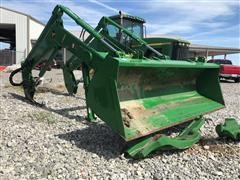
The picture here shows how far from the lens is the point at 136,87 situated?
574 centimetres

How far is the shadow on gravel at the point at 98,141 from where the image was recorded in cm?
477

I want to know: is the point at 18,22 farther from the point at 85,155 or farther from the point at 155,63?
the point at 85,155

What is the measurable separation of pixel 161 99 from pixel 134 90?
0.66m

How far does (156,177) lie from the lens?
4.12m

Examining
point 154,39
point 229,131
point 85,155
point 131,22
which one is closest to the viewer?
point 85,155

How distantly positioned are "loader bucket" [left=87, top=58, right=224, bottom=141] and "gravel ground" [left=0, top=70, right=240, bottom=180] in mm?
408

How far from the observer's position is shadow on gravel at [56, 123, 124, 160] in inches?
188

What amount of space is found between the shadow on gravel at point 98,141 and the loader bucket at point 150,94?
0.38 metres

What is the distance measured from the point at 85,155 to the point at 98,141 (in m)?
0.60

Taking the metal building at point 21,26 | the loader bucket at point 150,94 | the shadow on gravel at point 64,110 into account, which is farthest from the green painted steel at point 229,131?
the metal building at point 21,26

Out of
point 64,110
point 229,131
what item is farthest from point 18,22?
point 229,131

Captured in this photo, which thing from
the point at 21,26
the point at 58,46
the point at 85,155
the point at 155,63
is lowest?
the point at 85,155

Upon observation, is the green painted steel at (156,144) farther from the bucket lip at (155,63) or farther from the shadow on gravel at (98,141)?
the bucket lip at (155,63)

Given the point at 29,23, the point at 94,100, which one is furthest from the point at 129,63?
the point at 29,23
